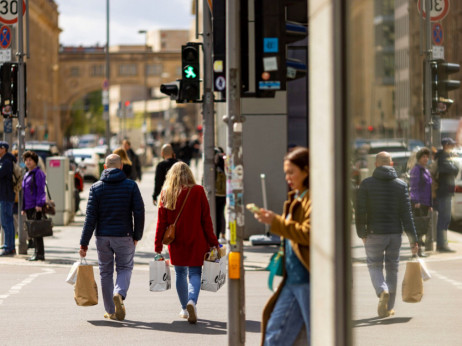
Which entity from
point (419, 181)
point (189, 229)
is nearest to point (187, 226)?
point (189, 229)

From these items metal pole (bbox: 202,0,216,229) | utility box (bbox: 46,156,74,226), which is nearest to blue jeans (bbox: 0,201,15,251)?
metal pole (bbox: 202,0,216,229)

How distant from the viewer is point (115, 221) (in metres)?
10.5

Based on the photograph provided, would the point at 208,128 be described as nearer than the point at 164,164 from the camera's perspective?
Yes

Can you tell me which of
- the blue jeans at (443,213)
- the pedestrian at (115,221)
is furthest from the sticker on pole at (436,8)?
the pedestrian at (115,221)

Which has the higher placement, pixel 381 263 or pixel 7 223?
pixel 381 263

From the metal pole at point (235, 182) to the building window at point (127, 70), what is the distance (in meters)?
150

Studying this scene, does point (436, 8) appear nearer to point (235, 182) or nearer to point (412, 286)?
point (412, 286)

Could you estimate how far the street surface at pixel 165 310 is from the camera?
17.3 feet

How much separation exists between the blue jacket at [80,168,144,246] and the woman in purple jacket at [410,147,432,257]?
2.80 metres

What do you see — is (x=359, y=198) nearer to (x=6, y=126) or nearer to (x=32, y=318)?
(x=32, y=318)

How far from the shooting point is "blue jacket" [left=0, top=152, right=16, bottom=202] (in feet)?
55.8

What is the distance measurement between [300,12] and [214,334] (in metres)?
3.01

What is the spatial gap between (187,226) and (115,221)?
2.44 ft

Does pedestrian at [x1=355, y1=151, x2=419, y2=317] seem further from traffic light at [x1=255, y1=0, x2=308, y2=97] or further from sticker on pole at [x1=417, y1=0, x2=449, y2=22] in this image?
traffic light at [x1=255, y1=0, x2=308, y2=97]
